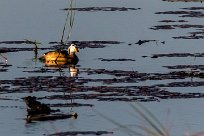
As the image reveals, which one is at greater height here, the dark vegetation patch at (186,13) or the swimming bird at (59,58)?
the dark vegetation patch at (186,13)

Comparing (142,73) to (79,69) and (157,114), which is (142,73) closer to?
(79,69)

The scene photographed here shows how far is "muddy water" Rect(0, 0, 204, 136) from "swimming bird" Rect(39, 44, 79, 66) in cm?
25

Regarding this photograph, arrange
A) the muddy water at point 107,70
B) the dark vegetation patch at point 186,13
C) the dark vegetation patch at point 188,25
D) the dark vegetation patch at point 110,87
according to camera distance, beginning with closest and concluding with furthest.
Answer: the muddy water at point 107,70, the dark vegetation patch at point 110,87, the dark vegetation patch at point 188,25, the dark vegetation patch at point 186,13

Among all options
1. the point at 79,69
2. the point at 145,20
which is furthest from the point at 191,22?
the point at 79,69

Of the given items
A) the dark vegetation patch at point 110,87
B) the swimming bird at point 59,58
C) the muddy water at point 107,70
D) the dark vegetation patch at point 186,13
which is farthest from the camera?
the dark vegetation patch at point 186,13

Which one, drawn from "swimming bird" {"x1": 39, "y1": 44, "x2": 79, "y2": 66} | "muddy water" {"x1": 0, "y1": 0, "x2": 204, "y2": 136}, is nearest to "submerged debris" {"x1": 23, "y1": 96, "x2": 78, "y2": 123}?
"muddy water" {"x1": 0, "y1": 0, "x2": 204, "y2": 136}

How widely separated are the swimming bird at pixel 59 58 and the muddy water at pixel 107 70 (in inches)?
10.0

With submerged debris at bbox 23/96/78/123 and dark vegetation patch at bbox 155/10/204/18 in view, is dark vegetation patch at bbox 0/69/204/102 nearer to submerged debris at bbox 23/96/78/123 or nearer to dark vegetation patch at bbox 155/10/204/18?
submerged debris at bbox 23/96/78/123

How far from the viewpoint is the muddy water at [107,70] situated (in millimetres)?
14805

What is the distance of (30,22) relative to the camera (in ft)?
111

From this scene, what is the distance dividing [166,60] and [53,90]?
617 centimetres

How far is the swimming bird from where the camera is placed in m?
23.0

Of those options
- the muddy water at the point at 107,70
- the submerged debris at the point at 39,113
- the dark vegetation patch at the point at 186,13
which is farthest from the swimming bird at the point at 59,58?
the dark vegetation patch at the point at 186,13

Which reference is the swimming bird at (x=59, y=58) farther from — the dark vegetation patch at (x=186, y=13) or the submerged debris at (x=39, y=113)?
the dark vegetation patch at (x=186, y=13)
